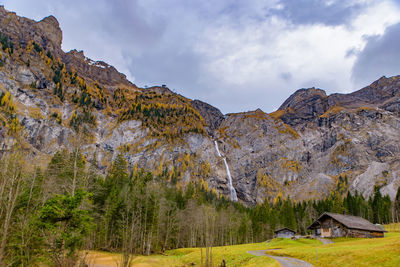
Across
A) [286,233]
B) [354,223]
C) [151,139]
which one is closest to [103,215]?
[286,233]

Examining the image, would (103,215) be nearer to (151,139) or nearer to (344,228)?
(344,228)

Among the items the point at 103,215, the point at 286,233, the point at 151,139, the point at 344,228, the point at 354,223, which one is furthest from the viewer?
the point at 151,139

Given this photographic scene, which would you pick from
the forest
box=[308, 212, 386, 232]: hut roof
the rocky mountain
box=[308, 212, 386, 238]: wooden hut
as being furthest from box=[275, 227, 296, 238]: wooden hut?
the rocky mountain

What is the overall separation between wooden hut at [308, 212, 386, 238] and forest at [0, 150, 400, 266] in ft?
75.0

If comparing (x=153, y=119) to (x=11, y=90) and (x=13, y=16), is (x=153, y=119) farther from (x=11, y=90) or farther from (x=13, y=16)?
(x=13, y=16)

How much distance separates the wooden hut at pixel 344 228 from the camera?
1978 inches

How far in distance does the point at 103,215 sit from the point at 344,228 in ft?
151

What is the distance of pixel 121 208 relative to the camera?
1873 inches

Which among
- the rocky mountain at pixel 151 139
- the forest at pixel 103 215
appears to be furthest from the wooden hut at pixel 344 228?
the rocky mountain at pixel 151 139

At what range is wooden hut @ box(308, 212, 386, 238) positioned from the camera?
50.2 m

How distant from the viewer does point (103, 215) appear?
48.5 m

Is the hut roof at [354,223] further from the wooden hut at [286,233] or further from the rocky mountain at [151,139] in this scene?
the rocky mountain at [151,139]

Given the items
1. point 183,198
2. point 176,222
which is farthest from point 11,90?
point 176,222

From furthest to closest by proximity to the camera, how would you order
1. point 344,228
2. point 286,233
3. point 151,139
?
point 151,139 < point 286,233 < point 344,228
